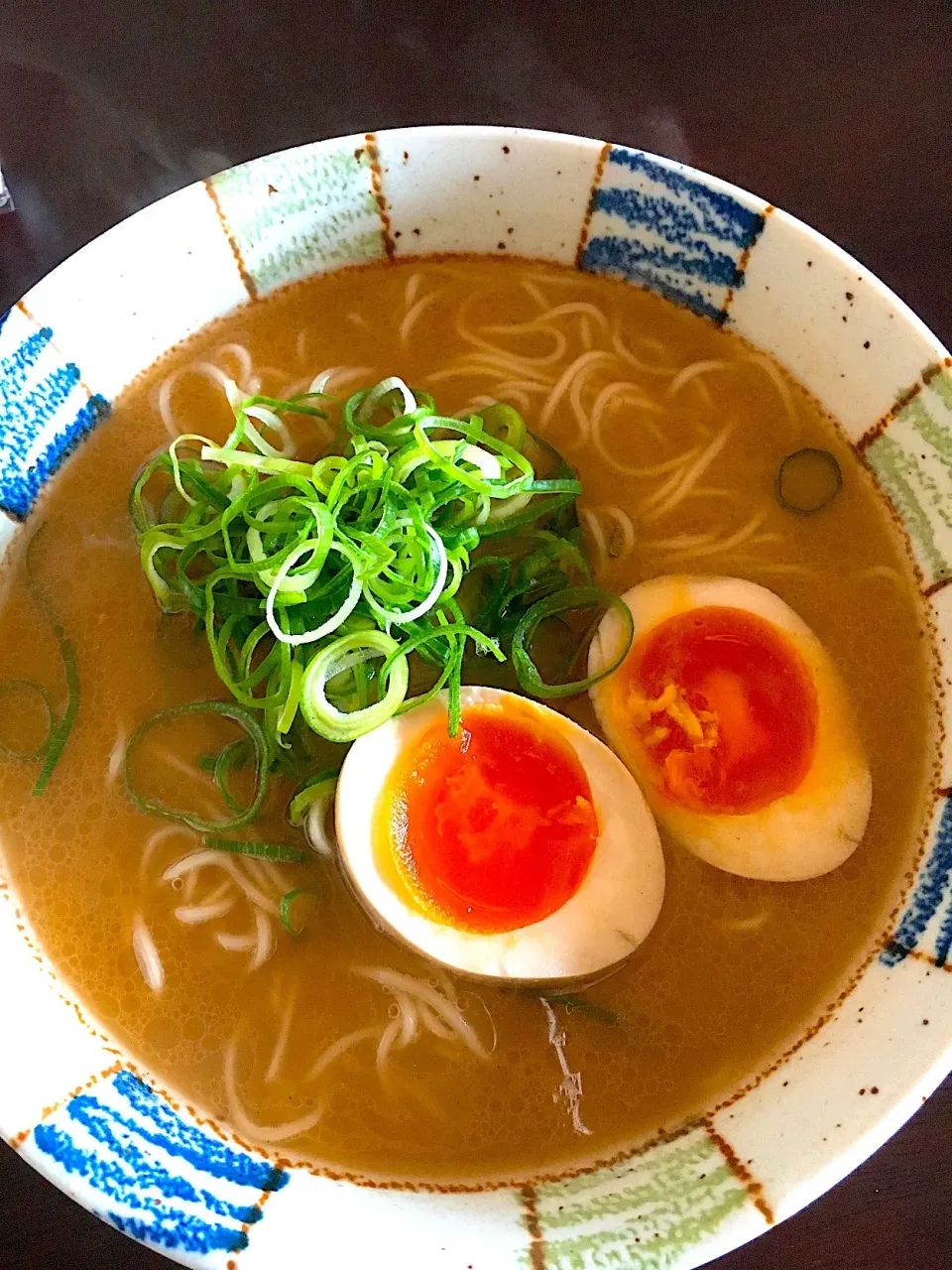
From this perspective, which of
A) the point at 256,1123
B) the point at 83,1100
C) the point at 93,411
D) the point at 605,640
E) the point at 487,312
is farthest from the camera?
the point at 487,312

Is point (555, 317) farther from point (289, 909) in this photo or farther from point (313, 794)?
point (289, 909)

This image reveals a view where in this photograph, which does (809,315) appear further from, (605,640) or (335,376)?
(335,376)

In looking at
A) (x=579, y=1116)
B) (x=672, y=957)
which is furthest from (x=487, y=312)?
(x=579, y=1116)

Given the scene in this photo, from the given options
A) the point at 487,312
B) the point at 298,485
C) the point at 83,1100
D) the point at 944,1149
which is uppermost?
the point at 487,312

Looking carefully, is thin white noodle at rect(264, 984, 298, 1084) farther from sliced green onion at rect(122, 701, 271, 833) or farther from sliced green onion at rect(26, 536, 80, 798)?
sliced green onion at rect(26, 536, 80, 798)

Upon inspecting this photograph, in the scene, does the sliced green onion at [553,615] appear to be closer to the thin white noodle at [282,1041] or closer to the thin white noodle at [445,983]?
the thin white noodle at [445,983]

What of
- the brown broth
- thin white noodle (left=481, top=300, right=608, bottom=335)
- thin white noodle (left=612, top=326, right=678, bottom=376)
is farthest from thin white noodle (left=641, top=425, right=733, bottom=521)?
thin white noodle (left=481, top=300, right=608, bottom=335)

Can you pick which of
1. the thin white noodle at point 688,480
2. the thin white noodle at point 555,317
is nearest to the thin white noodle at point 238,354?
the thin white noodle at point 555,317
